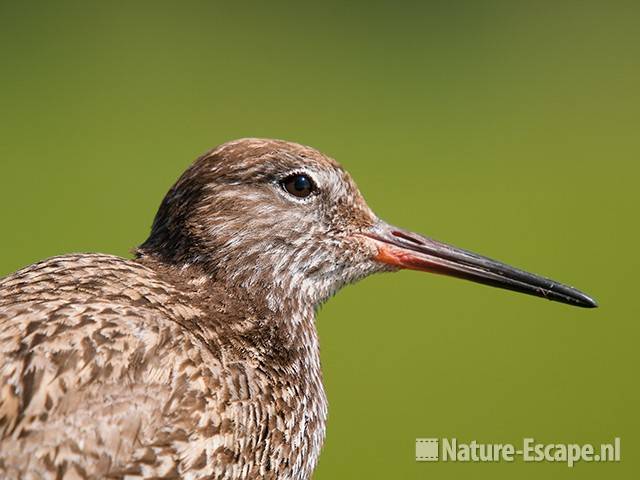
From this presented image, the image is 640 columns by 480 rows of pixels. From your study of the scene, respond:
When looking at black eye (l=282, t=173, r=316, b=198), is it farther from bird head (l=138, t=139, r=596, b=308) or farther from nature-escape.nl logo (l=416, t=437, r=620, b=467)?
nature-escape.nl logo (l=416, t=437, r=620, b=467)

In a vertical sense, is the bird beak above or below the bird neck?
above

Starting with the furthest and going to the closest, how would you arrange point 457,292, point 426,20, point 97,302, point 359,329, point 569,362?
point 426,20 < point 457,292 < point 359,329 < point 569,362 < point 97,302

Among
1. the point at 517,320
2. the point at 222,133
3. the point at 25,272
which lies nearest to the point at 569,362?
the point at 517,320

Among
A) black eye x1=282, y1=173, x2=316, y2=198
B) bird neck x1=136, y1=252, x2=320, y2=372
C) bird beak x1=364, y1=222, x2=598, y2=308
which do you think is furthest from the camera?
bird beak x1=364, y1=222, x2=598, y2=308

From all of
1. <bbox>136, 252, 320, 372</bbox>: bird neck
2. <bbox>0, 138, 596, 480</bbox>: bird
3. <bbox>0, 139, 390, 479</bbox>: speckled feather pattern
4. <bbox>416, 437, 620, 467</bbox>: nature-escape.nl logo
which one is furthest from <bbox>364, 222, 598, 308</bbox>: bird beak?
<bbox>416, 437, 620, 467</bbox>: nature-escape.nl logo

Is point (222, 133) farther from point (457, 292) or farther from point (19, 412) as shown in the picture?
point (19, 412)

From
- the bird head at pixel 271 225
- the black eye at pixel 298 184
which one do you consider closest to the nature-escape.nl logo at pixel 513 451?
the bird head at pixel 271 225

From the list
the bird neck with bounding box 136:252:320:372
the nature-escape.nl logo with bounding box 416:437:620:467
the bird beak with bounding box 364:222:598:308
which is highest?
the bird beak with bounding box 364:222:598:308

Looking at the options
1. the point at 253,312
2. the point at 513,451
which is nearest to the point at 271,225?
the point at 253,312

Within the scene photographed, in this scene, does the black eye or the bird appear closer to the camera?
the bird
